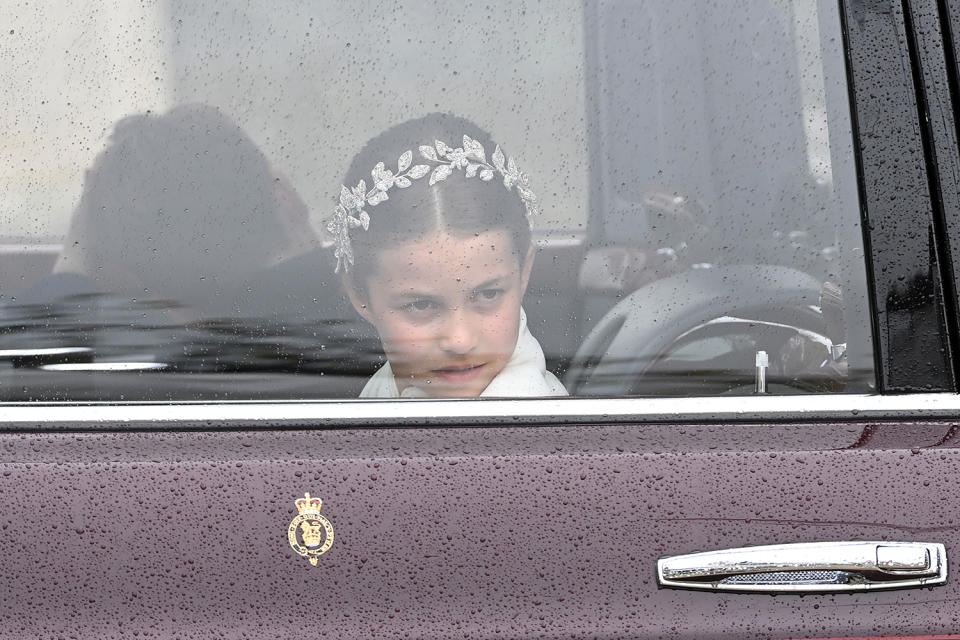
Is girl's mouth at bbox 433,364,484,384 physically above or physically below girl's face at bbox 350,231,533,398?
below

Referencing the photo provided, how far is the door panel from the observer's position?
121 centimetres

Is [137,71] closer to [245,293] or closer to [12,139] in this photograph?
[12,139]

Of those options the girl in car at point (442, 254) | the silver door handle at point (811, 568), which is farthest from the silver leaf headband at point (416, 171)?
the silver door handle at point (811, 568)

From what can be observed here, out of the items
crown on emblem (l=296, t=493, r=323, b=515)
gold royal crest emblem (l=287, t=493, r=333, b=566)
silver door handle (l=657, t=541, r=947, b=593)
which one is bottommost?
silver door handle (l=657, t=541, r=947, b=593)

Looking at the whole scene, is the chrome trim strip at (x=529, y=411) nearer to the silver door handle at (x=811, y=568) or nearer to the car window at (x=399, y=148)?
the car window at (x=399, y=148)

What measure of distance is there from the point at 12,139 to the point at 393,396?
0.60 meters

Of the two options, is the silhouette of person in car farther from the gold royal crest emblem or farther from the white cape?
the gold royal crest emblem

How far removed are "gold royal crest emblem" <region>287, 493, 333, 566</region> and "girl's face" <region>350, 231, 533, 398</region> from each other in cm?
22

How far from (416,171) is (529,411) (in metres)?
0.37

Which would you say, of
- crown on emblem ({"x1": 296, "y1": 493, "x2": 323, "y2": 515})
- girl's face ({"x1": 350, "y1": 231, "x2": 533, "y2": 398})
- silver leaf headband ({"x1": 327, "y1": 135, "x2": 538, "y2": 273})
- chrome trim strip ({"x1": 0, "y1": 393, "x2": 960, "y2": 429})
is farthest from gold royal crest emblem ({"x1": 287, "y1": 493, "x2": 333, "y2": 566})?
silver leaf headband ({"x1": 327, "y1": 135, "x2": 538, "y2": 273})

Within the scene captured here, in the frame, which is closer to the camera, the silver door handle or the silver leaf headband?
the silver door handle

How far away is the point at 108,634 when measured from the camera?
122cm

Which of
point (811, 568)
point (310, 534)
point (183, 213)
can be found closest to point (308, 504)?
point (310, 534)

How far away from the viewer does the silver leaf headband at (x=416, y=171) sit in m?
1.37
